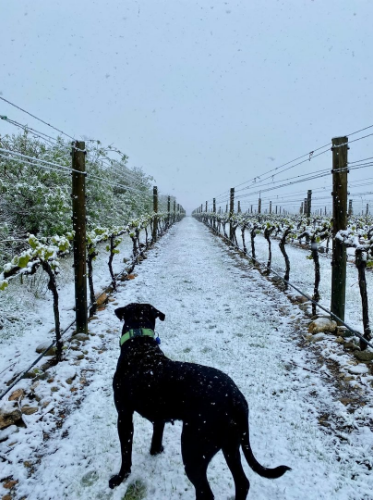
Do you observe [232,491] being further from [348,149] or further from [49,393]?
[348,149]

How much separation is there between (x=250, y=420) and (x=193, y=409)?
149 cm

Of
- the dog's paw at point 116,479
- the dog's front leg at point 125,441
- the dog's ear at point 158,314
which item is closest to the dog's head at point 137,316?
the dog's ear at point 158,314

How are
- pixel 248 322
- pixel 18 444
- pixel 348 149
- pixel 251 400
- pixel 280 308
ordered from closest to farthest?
1. pixel 18 444
2. pixel 251 400
3. pixel 348 149
4. pixel 248 322
5. pixel 280 308

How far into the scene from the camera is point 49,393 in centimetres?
348

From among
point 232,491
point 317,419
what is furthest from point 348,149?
point 232,491

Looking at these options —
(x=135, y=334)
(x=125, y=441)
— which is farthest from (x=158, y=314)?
(x=125, y=441)

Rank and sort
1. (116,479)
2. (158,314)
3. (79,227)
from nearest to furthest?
1. (116,479)
2. (158,314)
3. (79,227)

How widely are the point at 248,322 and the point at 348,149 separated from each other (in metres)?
3.67

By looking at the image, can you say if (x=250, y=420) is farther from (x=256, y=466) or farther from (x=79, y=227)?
(x=79, y=227)

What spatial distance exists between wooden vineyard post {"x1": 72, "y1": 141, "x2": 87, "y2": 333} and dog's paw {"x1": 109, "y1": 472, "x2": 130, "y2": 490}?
2.91 m

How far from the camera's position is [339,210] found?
201 inches

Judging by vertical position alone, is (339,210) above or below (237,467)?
above

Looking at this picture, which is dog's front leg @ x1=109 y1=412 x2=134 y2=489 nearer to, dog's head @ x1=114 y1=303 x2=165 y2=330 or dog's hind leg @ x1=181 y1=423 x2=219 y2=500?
dog's hind leg @ x1=181 y1=423 x2=219 y2=500

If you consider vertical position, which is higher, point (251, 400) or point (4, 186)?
point (4, 186)
